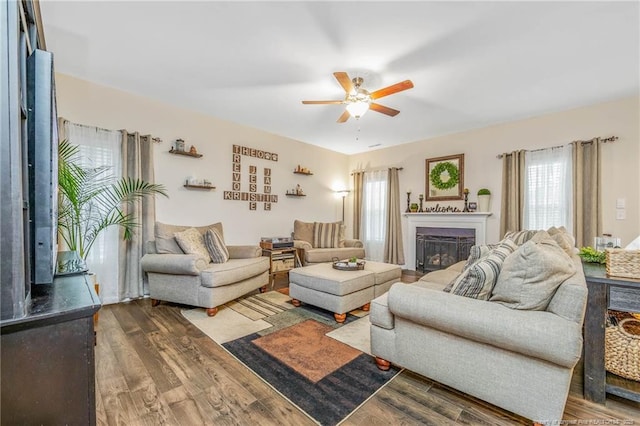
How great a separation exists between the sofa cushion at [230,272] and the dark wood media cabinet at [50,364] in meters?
1.96

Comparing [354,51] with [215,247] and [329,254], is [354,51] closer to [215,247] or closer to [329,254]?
[215,247]

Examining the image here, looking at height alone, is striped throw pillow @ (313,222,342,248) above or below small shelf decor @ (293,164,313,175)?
below

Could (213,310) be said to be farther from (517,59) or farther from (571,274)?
(517,59)

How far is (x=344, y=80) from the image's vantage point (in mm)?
2459

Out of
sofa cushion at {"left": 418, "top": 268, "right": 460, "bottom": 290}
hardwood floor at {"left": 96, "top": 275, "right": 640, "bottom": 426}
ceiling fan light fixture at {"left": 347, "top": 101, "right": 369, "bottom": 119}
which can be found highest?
ceiling fan light fixture at {"left": 347, "top": 101, "right": 369, "bottom": 119}

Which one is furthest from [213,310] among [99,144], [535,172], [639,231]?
[639,231]

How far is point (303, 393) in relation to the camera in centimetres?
164

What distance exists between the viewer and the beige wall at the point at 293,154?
331 centimetres

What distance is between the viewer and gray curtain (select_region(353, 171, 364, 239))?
608 cm

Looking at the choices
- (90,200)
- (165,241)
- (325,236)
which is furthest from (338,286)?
(90,200)

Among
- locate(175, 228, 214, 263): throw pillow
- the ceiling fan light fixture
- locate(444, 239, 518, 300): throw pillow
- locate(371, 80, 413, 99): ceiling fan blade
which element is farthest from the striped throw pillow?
locate(444, 239, 518, 300): throw pillow

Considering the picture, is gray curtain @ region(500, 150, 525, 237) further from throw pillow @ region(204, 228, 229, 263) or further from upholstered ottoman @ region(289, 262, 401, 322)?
throw pillow @ region(204, 228, 229, 263)

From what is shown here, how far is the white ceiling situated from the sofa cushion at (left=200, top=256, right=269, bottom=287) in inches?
80.5

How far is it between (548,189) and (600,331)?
3026mm
